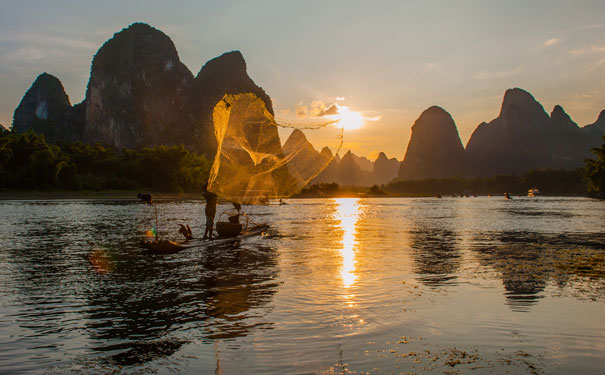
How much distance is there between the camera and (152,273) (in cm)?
1519

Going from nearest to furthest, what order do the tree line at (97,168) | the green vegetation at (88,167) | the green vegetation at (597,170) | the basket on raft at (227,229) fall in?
the basket on raft at (227,229) → the green vegetation at (88,167) → the tree line at (97,168) → the green vegetation at (597,170)

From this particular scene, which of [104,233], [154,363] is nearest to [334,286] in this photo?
[154,363]

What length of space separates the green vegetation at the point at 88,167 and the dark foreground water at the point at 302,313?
81703mm

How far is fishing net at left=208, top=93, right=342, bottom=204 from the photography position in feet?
68.4

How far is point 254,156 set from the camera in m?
22.2

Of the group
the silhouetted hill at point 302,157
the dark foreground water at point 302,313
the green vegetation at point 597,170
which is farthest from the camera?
the green vegetation at point 597,170

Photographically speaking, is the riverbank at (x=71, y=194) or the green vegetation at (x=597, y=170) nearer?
the riverbank at (x=71, y=194)

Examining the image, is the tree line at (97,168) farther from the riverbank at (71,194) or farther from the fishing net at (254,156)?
the fishing net at (254,156)

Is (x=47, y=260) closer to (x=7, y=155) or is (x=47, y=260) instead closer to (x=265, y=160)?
(x=265, y=160)

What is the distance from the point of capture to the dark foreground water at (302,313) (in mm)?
7035

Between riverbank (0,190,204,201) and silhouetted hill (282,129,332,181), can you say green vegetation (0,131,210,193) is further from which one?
silhouetted hill (282,129,332,181)

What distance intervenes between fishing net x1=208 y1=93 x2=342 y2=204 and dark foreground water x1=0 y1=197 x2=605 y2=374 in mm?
4746

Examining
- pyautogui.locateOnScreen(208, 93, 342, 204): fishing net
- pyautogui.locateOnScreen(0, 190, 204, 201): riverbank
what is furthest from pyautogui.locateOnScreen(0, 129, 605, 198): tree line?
pyautogui.locateOnScreen(208, 93, 342, 204): fishing net

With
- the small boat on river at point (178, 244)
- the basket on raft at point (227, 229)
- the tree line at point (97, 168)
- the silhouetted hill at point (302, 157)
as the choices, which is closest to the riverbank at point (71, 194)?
the tree line at point (97, 168)
